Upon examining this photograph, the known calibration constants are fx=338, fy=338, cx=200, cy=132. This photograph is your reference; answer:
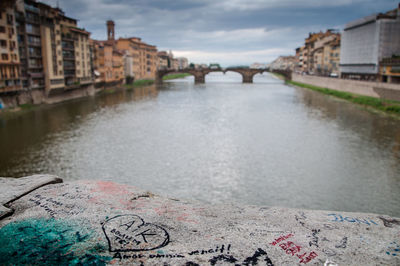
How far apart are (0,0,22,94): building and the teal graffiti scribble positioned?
2858 cm

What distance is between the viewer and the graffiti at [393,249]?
3615mm

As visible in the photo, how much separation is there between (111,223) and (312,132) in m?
19.9

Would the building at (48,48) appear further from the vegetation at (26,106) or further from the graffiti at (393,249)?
the graffiti at (393,249)

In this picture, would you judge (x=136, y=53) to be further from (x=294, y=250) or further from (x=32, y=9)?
(x=294, y=250)

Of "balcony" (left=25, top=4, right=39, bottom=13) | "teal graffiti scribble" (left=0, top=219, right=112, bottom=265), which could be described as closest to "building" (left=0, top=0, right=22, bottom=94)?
"balcony" (left=25, top=4, right=39, bottom=13)

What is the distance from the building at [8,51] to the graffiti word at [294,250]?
30.3 meters

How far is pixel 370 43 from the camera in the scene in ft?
163

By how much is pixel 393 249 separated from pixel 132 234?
291 cm

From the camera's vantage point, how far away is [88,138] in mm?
20516

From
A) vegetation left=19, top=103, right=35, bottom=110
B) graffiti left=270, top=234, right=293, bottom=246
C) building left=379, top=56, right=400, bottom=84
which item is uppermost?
building left=379, top=56, right=400, bottom=84

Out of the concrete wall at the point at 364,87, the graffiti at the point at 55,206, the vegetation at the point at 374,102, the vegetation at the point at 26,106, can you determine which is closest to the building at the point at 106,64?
the vegetation at the point at 26,106

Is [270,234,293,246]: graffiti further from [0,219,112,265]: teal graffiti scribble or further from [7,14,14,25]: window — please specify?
[7,14,14,25]: window

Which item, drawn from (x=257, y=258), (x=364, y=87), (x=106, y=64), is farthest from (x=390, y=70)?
(x=257, y=258)

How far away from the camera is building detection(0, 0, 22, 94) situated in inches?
1122
